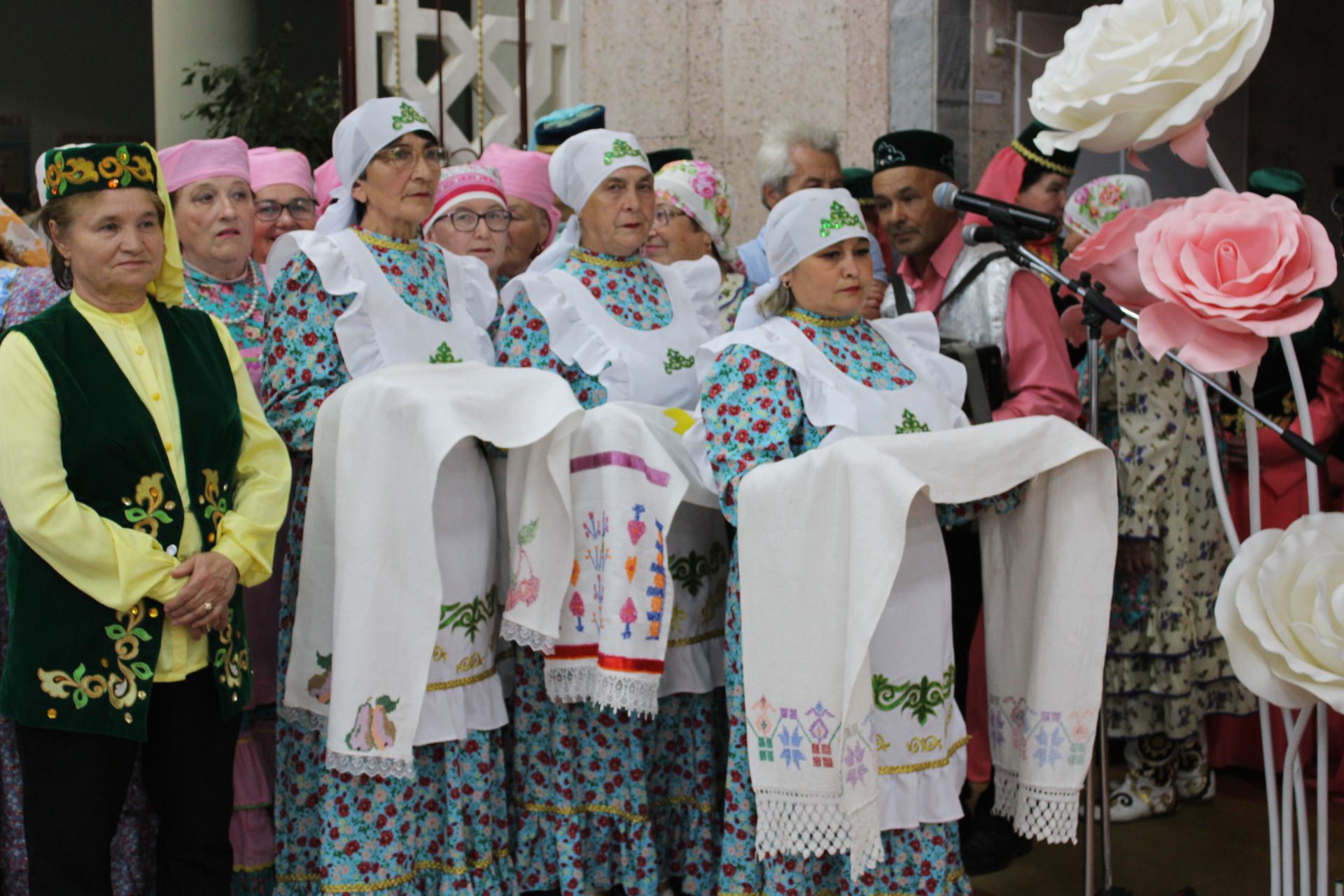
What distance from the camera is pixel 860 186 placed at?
17.8 ft

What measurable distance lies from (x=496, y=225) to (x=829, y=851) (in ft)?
7.24

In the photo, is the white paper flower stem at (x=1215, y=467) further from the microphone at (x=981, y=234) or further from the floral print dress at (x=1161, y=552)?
the floral print dress at (x=1161, y=552)

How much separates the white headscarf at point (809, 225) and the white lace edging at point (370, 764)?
1.48 metres

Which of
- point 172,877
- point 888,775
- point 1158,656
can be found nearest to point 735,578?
point 888,775

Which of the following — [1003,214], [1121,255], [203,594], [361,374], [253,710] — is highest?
[1003,214]

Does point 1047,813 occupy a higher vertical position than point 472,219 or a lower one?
lower

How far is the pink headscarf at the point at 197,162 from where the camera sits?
3848 mm

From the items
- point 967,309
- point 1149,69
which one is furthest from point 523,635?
point 1149,69

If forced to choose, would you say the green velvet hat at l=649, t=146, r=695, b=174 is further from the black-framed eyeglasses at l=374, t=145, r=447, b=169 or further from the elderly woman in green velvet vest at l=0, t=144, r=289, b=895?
the elderly woman in green velvet vest at l=0, t=144, r=289, b=895

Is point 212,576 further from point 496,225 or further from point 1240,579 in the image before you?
point 1240,579

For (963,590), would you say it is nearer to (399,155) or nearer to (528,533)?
(528,533)

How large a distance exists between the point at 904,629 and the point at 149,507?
1.66 metres

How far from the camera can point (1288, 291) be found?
221cm

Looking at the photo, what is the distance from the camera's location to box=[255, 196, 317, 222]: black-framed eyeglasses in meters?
4.42
